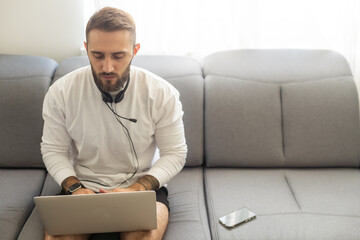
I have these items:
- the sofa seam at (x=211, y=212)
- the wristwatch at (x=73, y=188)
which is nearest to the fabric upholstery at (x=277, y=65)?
the sofa seam at (x=211, y=212)

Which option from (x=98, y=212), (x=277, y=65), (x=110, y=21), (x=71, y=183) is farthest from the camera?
(x=277, y=65)

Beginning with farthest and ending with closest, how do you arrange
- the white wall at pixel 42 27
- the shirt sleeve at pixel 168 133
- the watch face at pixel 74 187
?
1. the white wall at pixel 42 27
2. the shirt sleeve at pixel 168 133
3. the watch face at pixel 74 187

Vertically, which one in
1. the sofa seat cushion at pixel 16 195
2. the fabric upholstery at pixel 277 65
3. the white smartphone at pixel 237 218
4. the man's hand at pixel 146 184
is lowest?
the white smartphone at pixel 237 218

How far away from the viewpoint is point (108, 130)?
167cm

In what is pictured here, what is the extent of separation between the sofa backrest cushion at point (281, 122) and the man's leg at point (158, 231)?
20.2 inches

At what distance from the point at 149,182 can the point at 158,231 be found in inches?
7.9

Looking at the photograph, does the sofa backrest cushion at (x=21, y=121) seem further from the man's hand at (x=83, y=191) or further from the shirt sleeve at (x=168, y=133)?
the shirt sleeve at (x=168, y=133)

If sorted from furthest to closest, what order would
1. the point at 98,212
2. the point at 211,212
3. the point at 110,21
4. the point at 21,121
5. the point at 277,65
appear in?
the point at 277,65 < the point at 21,121 < the point at 211,212 < the point at 110,21 < the point at 98,212

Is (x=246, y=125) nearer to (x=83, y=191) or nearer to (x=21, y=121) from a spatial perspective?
(x=83, y=191)

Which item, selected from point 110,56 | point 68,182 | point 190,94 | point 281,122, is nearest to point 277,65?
point 281,122

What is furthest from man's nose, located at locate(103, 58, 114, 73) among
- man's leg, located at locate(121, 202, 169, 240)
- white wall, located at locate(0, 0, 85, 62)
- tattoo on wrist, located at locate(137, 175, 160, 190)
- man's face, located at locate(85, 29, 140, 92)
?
white wall, located at locate(0, 0, 85, 62)

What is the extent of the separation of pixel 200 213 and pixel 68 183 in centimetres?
55

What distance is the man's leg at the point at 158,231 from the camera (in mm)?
1470

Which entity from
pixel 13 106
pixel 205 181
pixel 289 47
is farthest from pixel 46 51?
pixel 289 47
